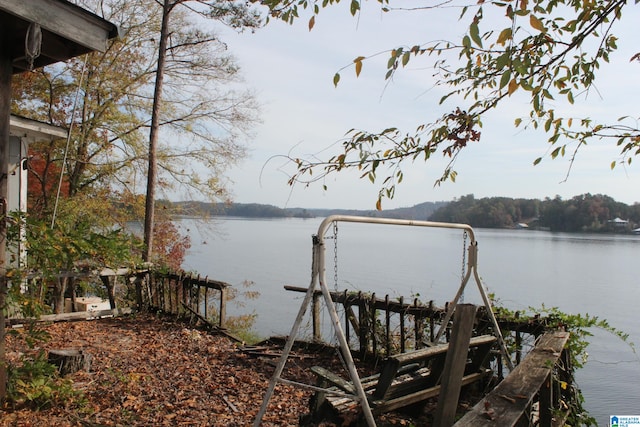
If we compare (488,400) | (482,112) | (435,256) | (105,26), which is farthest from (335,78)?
(435,256)

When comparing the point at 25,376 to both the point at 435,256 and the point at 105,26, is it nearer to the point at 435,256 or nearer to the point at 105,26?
the point at 105,26

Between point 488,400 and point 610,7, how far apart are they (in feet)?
7.16

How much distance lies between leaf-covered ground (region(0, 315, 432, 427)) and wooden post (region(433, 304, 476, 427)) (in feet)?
4.28

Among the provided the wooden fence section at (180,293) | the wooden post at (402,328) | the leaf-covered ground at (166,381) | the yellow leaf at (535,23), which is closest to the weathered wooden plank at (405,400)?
the leaf-covered ground at (166,381)

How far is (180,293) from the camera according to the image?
327 inches

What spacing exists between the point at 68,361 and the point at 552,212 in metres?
31.6

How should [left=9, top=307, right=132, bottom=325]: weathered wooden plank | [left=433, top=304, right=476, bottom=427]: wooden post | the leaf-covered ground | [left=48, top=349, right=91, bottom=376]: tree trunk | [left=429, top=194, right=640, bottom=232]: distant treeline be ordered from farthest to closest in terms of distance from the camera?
[left=429, top=194, right=640, bottom=232]: distant treeline, [left=9, top=307, right=132, bottom=325]: weathered wooden plank, [left=48, top=349, right=91, bottom=376]: tree trunk, the leaf-covered ground, [left=433, top=304, right=476, bottom=427]: wooden post

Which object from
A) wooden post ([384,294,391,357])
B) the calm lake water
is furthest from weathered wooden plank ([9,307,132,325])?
A: wooden post ([384,294,391,357])

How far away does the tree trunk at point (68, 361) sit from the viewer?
5035mm

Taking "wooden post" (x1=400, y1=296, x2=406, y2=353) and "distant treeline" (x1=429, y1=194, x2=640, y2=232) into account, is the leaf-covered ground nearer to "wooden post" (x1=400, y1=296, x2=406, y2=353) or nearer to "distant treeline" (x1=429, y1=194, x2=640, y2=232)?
"wooden post" (x1=400, y1=296, x2=406, y2=353)

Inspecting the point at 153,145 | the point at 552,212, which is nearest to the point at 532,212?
the point at 552,212

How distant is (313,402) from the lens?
406cm

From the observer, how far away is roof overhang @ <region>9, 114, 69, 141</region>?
680cm

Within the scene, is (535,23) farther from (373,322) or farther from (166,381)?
(166,381)
